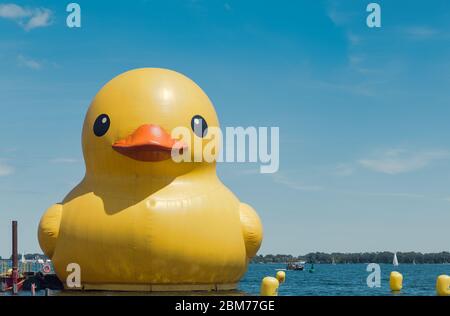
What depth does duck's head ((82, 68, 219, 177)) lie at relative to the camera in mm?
16406

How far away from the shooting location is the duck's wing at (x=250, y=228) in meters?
17.5

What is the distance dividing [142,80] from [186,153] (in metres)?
2.12

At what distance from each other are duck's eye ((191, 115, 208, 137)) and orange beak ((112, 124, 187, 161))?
2.04 ft

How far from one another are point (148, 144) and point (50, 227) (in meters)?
3.30

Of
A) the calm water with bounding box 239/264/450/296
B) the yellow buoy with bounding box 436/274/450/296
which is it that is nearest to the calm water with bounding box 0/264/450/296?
the calm water with bounding box 239/264/450/296

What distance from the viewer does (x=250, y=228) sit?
691 inches

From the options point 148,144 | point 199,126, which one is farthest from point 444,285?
point 148,144

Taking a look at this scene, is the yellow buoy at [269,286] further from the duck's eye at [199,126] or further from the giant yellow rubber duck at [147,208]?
the duck's eye at [199,126]

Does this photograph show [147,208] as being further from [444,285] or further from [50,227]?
[444,285]

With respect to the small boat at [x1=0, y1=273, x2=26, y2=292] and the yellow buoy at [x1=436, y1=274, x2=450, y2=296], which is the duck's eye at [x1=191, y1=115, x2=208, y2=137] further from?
the small boat at [x1=0, y1=273, x2=26, y2=292]

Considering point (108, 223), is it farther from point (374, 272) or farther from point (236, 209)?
point (374, 272)

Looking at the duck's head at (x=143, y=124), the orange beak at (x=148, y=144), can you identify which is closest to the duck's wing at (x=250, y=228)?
the duck's head at (x=143, y=124)

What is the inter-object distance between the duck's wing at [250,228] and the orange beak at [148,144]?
92.0 inches
